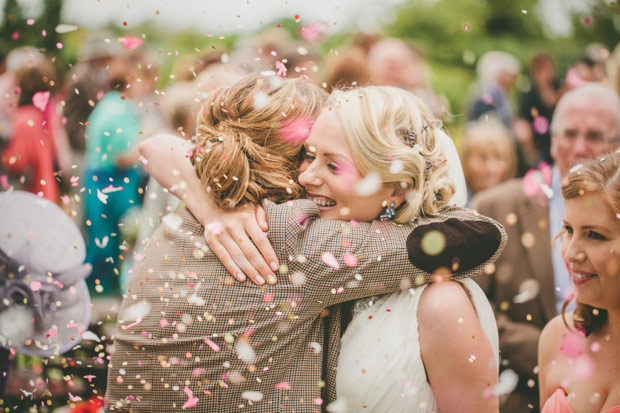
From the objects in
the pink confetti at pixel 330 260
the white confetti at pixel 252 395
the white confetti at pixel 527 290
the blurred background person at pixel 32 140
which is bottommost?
the blurred background person at pixel 32 140

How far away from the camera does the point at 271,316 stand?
1850 mm

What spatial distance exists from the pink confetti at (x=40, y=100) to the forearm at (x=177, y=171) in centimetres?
215

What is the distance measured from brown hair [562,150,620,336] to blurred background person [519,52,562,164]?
3.52m

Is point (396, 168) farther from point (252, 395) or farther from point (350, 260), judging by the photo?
point (252, 395)

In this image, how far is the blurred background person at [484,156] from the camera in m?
4.22

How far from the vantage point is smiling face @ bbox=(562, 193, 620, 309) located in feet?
6.50

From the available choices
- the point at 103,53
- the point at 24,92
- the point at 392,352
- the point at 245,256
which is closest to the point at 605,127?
the point at 392,352

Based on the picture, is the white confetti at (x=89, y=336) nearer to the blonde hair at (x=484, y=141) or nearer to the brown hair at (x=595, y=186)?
the brown hair at (x=595, y=186)

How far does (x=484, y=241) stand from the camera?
1862 mm

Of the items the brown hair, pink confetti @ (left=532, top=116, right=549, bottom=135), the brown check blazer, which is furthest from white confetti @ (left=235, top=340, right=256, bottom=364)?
pink confetti @ (left=532, top=116, right=549, bottom=135)

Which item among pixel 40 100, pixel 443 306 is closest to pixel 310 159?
pixel 443 306

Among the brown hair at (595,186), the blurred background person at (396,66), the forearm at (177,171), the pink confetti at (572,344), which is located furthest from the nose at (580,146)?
the forearm at (177,171)

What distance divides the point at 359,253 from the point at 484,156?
269 cm

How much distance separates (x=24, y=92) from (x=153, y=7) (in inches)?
74.4
